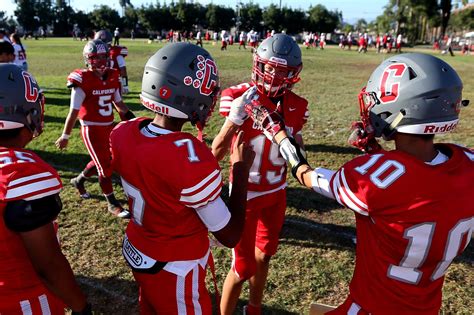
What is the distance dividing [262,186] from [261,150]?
0.34 meters

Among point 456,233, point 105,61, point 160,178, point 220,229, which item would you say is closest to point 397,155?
point 456,233

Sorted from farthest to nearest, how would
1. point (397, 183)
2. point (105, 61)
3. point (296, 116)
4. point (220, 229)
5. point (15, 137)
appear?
point (105, 61) < point (296, 116) < point (220, 229) < point (15, 137) < point (397, 183)

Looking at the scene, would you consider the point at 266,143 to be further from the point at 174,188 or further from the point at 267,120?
the point at 174,188

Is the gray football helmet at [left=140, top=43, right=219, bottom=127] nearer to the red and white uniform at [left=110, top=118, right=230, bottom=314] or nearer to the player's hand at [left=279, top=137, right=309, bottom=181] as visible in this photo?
the red and white uniform at [left=110, top=118, right=230, bottom=314]

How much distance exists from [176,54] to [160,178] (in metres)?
0.81

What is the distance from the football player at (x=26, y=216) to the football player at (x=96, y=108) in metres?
3.51

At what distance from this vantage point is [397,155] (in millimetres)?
2109

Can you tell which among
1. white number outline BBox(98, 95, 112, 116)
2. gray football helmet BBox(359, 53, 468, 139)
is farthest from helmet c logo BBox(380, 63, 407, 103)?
white number outline BBox(98, 95, 112, 116)

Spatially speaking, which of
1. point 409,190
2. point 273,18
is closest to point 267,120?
point 409,190

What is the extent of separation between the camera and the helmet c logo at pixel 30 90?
2.23 meters

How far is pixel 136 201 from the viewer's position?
8.05 feet

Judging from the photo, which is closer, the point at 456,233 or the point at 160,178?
the point at 456,233

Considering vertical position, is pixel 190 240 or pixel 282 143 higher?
pixel 282 143

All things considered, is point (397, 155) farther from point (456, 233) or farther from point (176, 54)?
point (176, 54)
